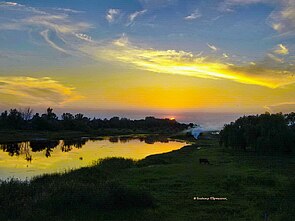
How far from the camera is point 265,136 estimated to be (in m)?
56.4

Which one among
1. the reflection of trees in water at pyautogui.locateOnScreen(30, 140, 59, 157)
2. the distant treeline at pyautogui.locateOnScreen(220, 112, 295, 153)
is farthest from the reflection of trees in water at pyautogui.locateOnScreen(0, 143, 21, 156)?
the distant treeline at pyautogui.locateOnScreen(220, 112, 295, 153)

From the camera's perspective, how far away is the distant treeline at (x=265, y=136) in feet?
178

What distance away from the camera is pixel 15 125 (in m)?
126

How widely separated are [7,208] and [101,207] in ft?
14.7

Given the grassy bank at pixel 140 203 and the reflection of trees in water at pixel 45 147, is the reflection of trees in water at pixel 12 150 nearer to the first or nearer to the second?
the reflection of trees in water at pixel 45 147

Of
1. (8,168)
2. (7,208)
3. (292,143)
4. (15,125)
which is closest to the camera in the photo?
(7,208)

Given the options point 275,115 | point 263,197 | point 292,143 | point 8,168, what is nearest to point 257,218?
point 263,197

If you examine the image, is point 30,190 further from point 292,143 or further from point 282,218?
point 292,143

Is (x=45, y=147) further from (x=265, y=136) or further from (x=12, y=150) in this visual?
(x=265, y=136)

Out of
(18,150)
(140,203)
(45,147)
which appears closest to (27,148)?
(45,147)

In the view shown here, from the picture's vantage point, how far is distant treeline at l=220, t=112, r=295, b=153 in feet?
178

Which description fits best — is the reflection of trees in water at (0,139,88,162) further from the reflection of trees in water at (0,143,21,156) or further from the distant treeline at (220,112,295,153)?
the distant treeline at (220,112,295,153)

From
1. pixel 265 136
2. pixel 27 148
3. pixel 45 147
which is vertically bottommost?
pixel 27 148

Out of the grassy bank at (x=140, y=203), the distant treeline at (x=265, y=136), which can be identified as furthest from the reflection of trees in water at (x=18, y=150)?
the distant treeline at (x=265, y=136)
